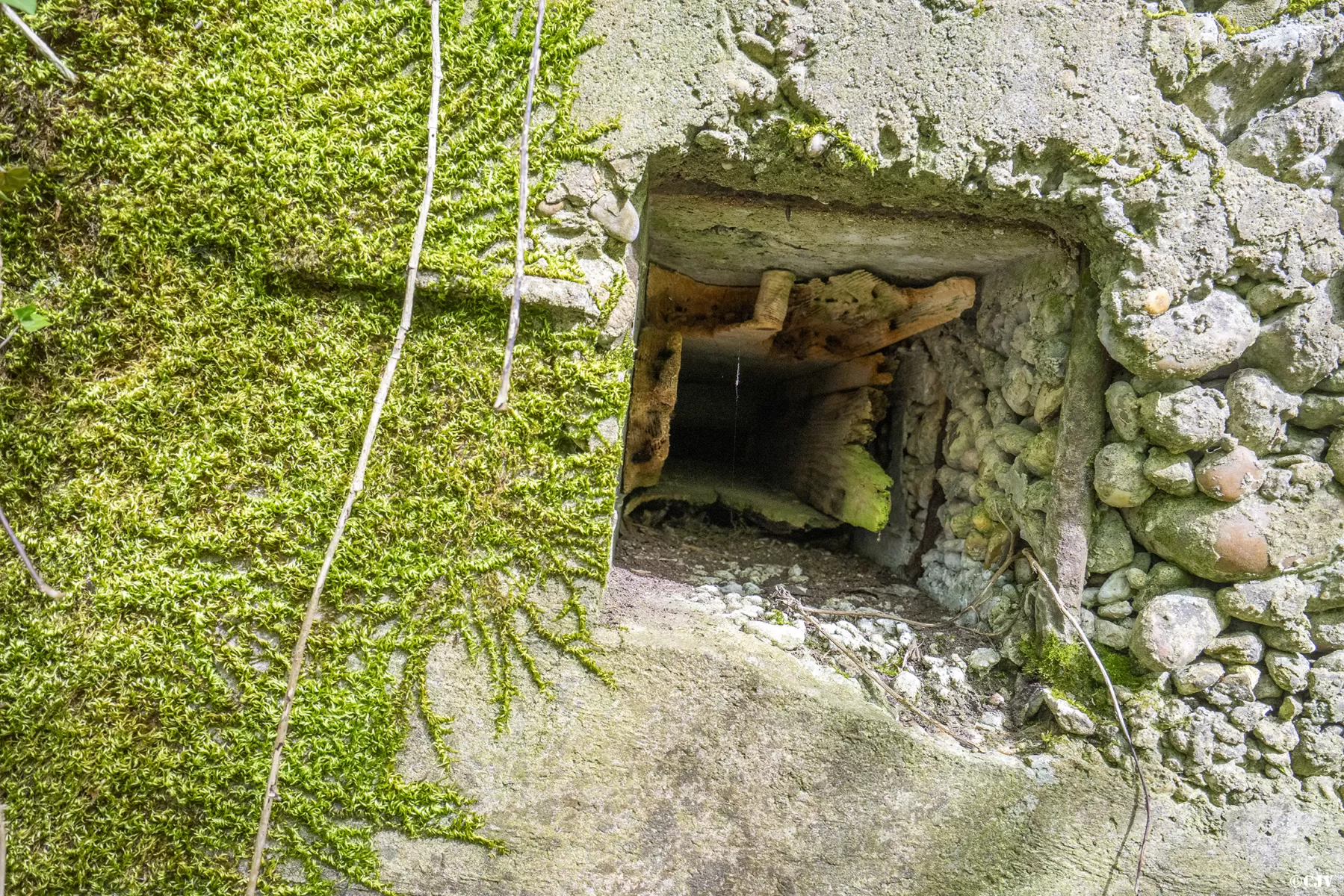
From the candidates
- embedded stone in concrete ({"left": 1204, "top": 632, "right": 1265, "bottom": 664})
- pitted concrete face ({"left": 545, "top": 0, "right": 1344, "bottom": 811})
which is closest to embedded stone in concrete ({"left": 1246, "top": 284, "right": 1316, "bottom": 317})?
pitted concrete face ({"left": 545, "top": 0, "right": 1344, "bottom": 811})

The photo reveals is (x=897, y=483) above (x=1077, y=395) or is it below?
below

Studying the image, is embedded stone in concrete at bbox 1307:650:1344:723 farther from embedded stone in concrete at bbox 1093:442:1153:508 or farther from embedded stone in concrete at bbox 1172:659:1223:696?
embedded stone in concrete at bbox 1093:442:1153:508

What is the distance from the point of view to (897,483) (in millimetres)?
2123

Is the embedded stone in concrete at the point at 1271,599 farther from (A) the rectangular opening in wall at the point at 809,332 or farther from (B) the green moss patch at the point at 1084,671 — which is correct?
(A) the rectangular opening in wall at the point at 809,332

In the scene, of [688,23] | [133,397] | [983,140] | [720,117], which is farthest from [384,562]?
[983,140]

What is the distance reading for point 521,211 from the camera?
45.8 inches

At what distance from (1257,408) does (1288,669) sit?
515 millimetres

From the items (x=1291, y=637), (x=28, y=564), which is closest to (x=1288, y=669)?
(x=1291, y=637)

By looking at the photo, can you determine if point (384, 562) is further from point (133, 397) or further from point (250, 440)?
point (133, 397)

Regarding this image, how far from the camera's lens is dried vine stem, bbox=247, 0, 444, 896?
3.60 ft

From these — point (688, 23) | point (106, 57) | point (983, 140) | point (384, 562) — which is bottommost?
point (384, 562)

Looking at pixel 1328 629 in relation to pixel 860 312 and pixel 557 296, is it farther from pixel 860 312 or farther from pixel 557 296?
pixel 557 296

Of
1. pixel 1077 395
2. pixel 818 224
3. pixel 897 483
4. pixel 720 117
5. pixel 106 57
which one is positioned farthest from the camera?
pixel 897 483

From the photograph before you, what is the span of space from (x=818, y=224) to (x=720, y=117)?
1.39 ft
